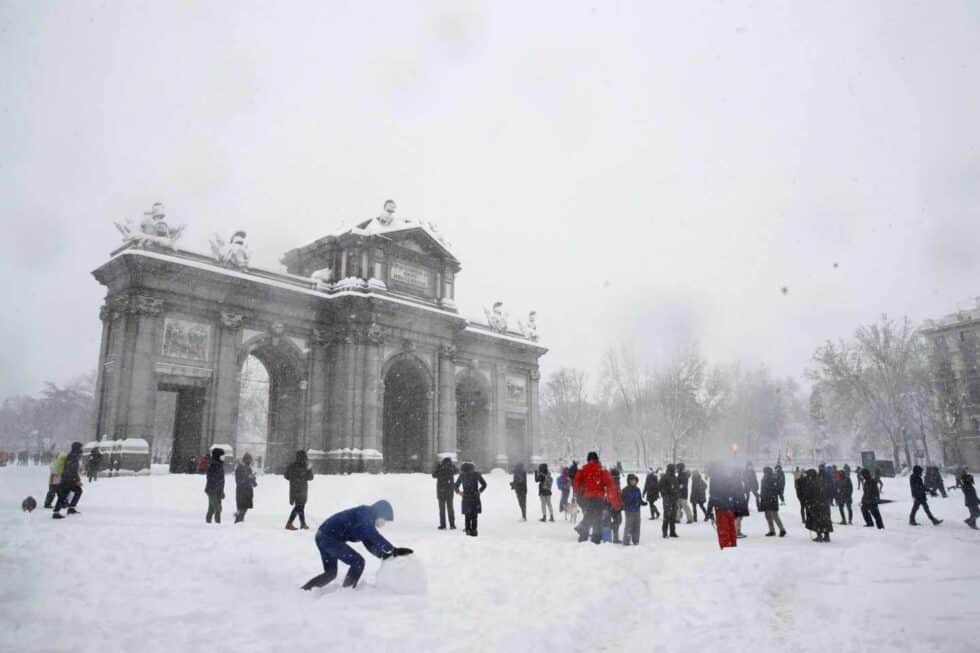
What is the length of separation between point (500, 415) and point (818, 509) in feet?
102

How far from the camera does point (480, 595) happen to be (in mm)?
8477

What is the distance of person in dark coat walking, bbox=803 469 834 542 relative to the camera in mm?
14312

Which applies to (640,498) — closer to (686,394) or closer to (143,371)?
(143,371)

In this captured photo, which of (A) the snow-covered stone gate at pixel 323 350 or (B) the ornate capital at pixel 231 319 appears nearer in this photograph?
(A) the snow-covered stone gate at pixel 323 350

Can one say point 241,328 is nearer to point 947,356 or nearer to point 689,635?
point 689,635

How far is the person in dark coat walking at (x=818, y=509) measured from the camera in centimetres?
1431

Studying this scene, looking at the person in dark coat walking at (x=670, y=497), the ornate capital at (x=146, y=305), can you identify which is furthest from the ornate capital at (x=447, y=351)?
the person in dark coat walking at (x=670, y=497)

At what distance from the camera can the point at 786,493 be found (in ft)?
106

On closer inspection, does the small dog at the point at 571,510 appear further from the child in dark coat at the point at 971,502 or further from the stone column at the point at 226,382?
the stone column at the point at 226,382

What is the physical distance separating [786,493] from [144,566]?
30.2 m

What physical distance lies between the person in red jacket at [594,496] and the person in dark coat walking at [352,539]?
6354 mm

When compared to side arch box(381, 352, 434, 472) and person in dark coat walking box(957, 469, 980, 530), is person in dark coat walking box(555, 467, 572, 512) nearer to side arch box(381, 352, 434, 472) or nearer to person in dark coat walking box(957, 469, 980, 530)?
person in dark coat walking box(957, 469, 980, 530)

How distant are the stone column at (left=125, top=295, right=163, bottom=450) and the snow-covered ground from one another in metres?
14.4

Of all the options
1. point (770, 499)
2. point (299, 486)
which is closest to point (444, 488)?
point (299, 486)
